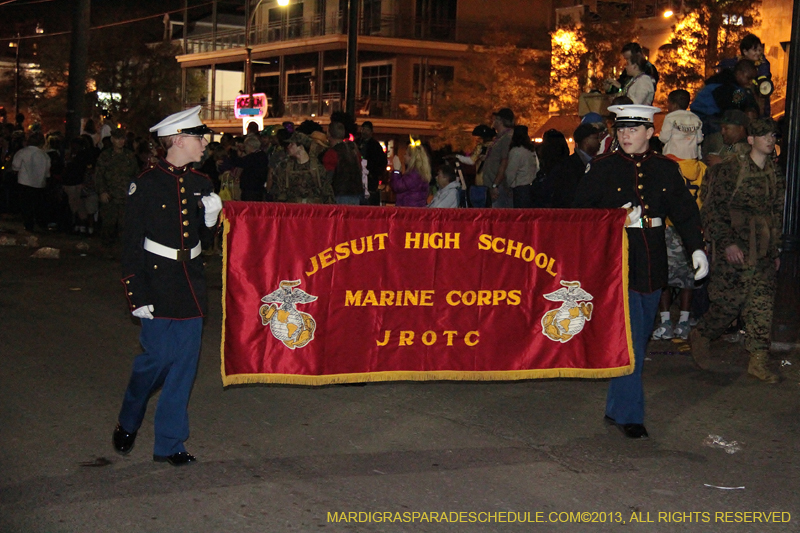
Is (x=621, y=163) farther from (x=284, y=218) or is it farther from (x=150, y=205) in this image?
(x=150, y=205)

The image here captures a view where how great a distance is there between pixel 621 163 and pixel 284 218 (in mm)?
2329

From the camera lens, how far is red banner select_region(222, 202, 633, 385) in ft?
20.7

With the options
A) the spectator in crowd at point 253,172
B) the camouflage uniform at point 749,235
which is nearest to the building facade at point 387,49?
the spectator in crowd at point 253,172

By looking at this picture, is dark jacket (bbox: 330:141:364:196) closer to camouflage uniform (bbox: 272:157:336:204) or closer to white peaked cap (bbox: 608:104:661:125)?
camouflage uniform (bbox: 272:157:336:204)

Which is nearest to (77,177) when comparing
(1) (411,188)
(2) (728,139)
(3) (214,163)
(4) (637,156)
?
(3) (214,163)

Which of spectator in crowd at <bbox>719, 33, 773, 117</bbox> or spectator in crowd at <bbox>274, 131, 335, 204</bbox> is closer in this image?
spectator in crowd at <bbox>274, 131, 335, 204</bbox>

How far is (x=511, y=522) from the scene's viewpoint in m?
5.14

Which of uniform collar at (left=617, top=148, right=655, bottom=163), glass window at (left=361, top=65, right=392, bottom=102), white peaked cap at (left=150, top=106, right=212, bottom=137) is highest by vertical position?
glass window at (left=361, top=65, right=392, bottom=102)

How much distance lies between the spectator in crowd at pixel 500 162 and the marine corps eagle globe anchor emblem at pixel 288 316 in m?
6.62

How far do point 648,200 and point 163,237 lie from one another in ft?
10.6

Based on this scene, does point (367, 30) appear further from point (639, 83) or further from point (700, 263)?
point (700, 263)

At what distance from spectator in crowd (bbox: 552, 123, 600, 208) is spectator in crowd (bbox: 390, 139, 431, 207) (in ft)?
10.4

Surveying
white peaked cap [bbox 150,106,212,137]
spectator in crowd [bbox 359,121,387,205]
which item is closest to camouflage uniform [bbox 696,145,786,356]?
white peaked cap [bbox 150,106,212,137]

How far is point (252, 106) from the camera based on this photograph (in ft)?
158
